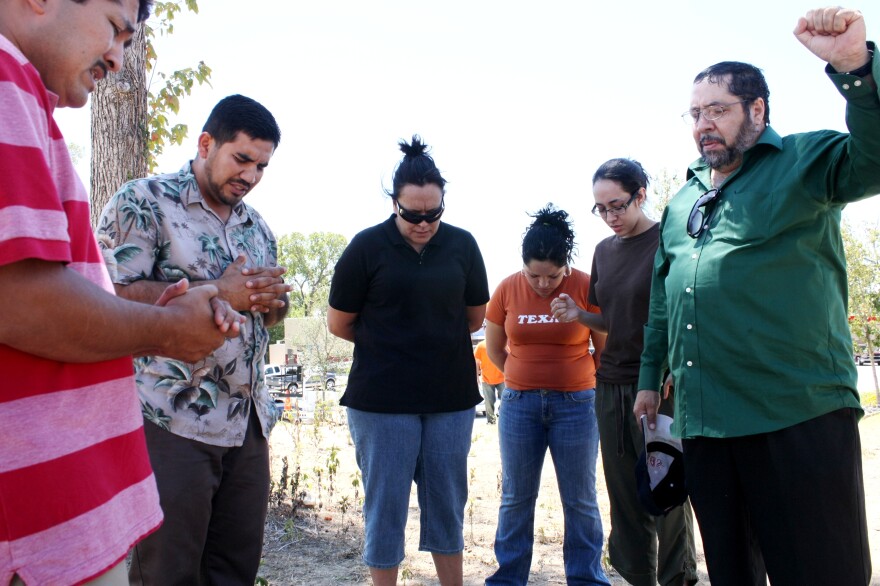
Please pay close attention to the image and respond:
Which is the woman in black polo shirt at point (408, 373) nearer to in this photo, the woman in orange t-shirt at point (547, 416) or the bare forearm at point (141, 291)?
the woman in orange t-shirt at point (547, 416)

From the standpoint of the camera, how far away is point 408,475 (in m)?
3.53

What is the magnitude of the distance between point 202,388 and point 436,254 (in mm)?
1552

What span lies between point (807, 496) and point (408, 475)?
1.79 m

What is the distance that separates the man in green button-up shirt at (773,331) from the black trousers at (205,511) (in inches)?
61.2

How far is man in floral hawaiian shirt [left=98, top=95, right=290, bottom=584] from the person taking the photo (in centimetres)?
237

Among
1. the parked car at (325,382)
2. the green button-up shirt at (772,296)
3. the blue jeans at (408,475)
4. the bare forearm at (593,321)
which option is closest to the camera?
the green button-up shirt at (772,296)

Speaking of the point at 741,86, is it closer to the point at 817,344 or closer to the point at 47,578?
the point at 817,344

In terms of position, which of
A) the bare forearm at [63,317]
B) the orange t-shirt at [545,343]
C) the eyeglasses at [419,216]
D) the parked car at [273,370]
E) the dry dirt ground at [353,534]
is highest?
the eyeglasses at [419,216]

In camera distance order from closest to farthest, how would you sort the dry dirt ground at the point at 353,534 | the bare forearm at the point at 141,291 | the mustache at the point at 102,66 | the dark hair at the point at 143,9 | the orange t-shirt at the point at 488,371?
the mustache at the point at 102,66
the dark hair at the point at 143,9
the bare forearm at the point at 141,291
the dry dirt ground at the point at 353,534
the orange t-shirt at the point at 488,371

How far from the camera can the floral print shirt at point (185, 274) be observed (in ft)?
7.84

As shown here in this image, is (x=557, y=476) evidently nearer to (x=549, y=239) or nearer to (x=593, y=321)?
(x=593, y=321)

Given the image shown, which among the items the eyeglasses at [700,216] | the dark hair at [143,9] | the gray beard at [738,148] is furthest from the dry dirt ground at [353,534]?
the dark hair at [143,9]

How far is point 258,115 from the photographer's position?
8.84ft

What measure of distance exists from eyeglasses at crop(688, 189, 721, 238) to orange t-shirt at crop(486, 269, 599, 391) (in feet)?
4.38
